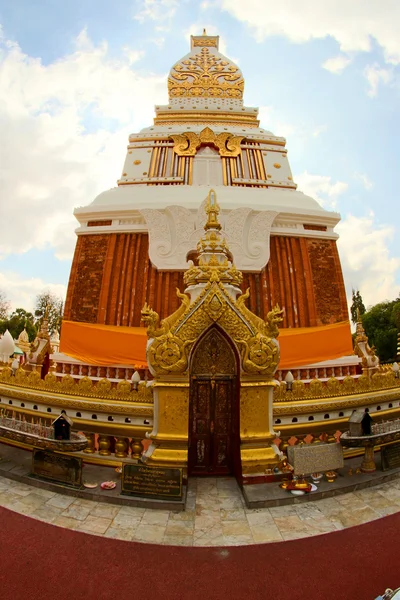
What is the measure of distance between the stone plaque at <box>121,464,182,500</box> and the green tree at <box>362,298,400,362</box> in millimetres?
29446

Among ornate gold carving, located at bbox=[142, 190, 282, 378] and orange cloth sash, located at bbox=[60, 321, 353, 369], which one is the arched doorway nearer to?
ornate gold carving, located at bbox=[142, 190, 282, 378]

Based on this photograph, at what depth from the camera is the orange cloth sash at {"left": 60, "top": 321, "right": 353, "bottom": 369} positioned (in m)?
10.3

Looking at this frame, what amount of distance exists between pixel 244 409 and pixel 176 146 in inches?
500

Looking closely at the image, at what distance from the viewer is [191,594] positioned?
335 centimetres

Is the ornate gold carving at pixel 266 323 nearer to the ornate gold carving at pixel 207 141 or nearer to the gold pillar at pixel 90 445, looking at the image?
the gold pillar at pixel 90 445

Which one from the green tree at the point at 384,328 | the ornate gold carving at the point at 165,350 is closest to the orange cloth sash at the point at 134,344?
the ornate gold carving at the point at 165,350

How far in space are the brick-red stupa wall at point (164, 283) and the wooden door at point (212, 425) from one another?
595 cm

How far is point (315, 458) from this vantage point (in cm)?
520

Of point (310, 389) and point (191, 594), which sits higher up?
point (310, 389)

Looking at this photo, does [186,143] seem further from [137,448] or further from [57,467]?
[57,467]

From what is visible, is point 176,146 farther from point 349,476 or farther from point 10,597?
point 10,597

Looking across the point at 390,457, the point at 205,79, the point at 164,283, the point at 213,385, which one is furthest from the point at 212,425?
the point at 205,79

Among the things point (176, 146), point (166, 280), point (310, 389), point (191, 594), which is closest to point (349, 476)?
point (310, 389)

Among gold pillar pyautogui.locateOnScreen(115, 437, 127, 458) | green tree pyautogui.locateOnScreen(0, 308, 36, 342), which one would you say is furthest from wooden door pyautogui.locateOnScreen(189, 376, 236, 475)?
green tree pyautogui.locateOnScreen(0, 308, 36, 342)
